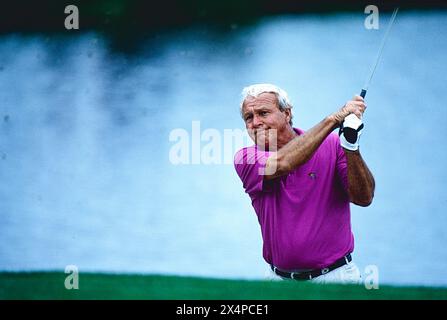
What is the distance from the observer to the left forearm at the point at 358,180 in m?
3.86

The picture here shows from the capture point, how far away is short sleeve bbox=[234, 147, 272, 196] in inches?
158

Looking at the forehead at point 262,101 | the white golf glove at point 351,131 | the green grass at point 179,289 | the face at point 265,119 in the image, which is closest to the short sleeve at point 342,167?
the white golf glove at point 351,131

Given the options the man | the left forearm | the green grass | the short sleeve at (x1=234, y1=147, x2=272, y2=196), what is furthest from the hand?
the green grass

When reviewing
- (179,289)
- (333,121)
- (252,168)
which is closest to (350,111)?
(333,121)

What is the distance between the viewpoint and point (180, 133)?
4.63 m

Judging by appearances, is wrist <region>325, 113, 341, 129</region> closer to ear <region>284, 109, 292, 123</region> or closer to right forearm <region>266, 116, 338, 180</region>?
right forearm <region>266, 116, 338, 180</region>

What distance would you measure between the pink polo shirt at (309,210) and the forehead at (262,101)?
263mm

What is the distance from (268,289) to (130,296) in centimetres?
61

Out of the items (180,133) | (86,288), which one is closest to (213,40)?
(180,133)

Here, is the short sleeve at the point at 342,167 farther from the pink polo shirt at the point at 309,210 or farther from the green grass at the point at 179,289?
the green grass at the point at 179,289

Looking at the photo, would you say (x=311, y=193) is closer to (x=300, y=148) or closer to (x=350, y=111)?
(x=300, y=148)

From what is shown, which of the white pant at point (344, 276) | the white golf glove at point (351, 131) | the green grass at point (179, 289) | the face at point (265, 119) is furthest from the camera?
the face at point (265, 119)

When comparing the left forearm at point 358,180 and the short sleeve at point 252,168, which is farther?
the short sleeve at point 252,168
